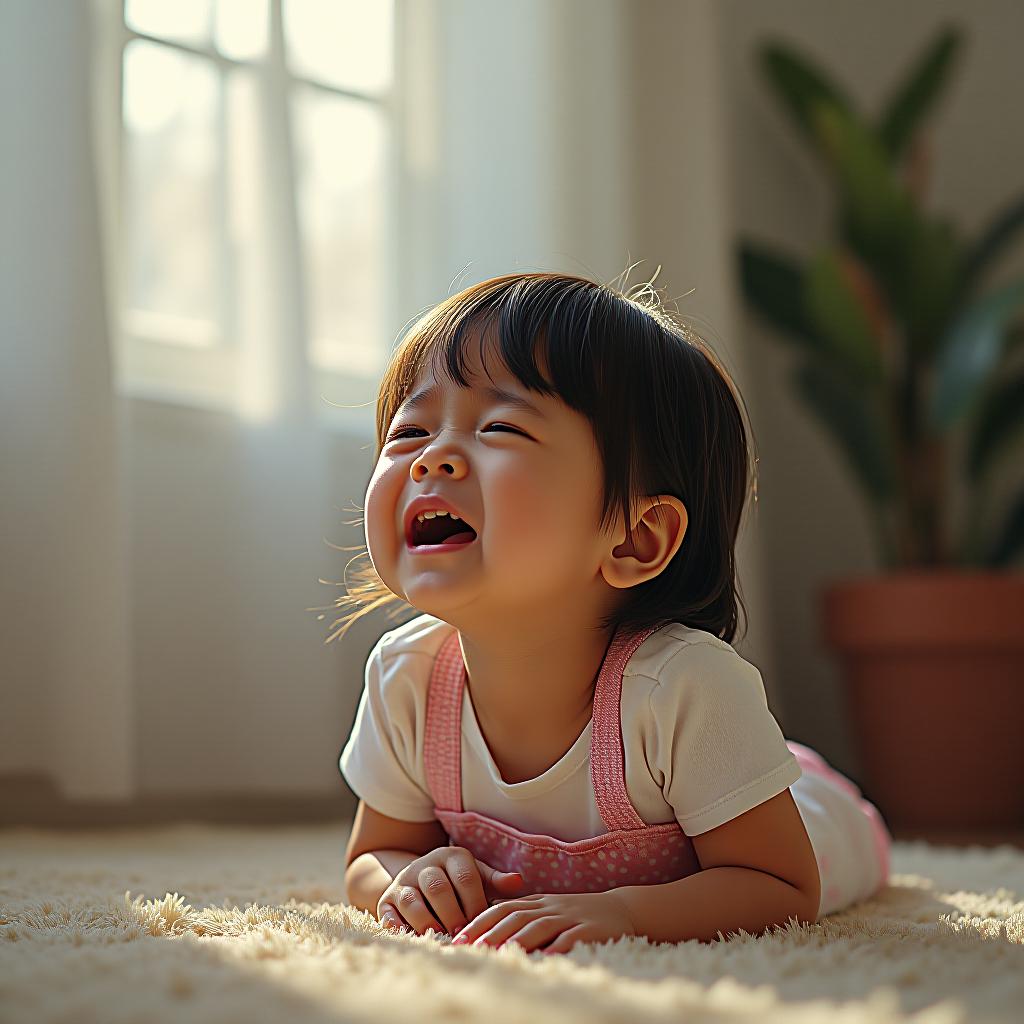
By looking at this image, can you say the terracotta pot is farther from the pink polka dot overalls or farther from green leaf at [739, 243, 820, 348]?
the pink polka dot overalls

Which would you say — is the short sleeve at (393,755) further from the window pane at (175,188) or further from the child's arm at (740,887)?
the window pane at (175,188)

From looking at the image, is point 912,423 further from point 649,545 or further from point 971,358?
point 649,545

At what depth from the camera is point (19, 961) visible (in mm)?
601

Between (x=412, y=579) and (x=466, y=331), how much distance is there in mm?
177

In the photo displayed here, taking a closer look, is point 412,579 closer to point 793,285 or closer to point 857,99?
point 793,285

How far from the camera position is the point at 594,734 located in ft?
2.69

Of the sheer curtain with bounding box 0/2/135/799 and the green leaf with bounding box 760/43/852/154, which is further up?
the green leaf with bounding box 760/43/852/154

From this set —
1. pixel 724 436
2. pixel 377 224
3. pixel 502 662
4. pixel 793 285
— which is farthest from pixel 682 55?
pixel 502 662

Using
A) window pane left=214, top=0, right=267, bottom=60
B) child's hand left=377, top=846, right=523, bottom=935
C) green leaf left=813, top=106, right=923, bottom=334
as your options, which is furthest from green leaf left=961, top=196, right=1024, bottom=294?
child's hand left=377, top=846, right=523, bottom=935

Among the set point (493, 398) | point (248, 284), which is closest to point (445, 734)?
point (493, 398)

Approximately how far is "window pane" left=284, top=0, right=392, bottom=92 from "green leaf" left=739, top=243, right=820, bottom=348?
0.74 meters

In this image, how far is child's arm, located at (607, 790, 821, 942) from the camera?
2.36 feet

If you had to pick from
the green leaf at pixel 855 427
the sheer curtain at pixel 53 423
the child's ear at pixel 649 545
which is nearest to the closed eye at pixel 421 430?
the child's ear at pixel 649 545

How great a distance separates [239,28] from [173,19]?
0.09 meters
